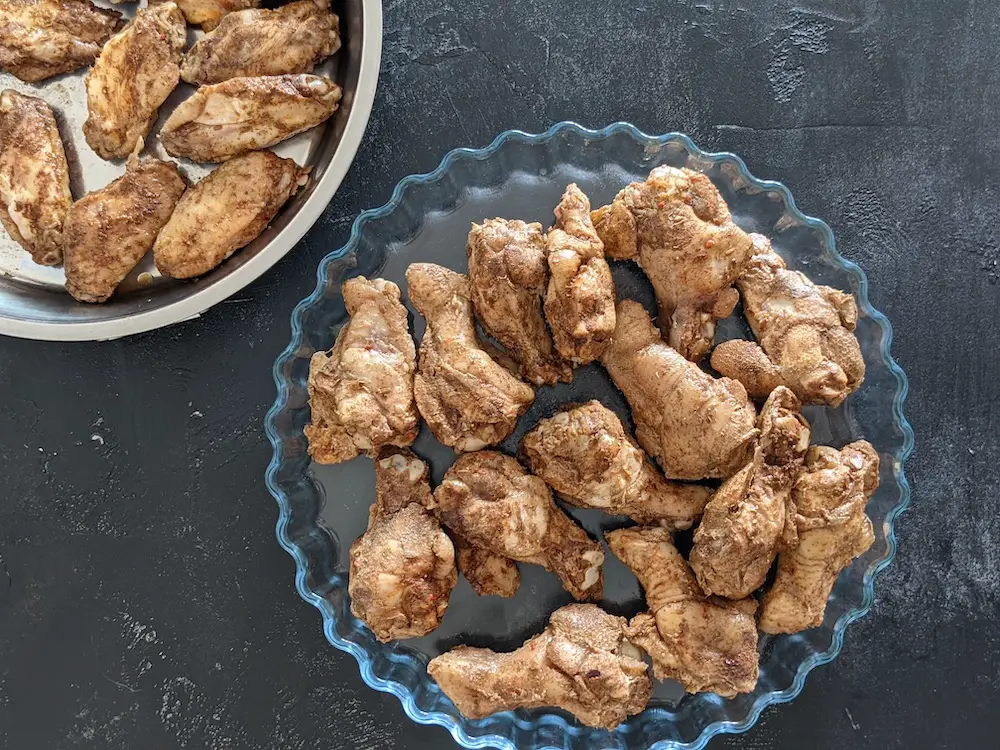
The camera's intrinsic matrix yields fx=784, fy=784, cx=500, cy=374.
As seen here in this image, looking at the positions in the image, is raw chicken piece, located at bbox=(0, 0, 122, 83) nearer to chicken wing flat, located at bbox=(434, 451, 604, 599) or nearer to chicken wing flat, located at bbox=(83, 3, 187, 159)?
chicken wing flat, located at bbox=(83, 3, 187, 159)

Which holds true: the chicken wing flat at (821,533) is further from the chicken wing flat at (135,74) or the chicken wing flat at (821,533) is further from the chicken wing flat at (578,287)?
the chicken wing flat at (135,74)

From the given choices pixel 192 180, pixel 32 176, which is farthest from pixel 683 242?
pixel 32 176

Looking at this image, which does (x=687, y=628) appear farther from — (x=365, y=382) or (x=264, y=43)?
(x=264, y=43)

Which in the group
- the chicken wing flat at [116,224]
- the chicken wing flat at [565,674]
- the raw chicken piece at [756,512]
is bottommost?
the chicken wing flat at [565,674]

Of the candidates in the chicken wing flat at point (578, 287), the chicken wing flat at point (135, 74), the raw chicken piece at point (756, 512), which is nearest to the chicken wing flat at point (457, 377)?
the chicken wing flat at point (578, 287)

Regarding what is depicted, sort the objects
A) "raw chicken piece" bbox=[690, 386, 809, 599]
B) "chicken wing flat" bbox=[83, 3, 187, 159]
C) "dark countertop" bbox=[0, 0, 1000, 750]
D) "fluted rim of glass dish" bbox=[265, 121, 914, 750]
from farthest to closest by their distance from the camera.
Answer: "dark countertop" bbox=[0, 0, 1000, 750]
"chicken wing flat" bbox=[83, 3, 187, 159]
"fluted rim of glass dish" bbox=[265, 121, 914, 750]
"raw chicken piece" bbox=[690, 386, 809, 599]

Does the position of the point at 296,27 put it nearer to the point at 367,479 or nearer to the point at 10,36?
the point at 10,36

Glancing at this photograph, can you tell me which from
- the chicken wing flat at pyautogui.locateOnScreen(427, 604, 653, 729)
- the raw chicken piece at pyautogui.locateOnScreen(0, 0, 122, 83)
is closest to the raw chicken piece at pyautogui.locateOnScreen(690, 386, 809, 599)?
the chicken wing flat at pyautogui.locateOnScreen(427, 604, 653, 729)
